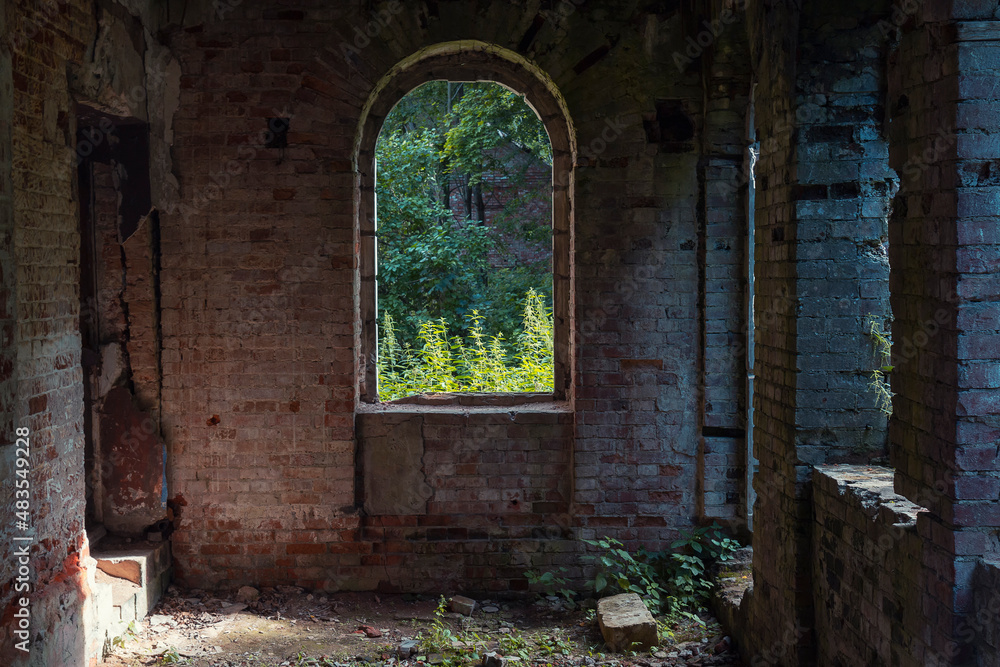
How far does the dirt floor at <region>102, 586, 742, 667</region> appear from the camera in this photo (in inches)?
171

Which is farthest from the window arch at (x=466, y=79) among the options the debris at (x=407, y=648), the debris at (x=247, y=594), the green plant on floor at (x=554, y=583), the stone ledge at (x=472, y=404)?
the debris at (x=407, y=648)

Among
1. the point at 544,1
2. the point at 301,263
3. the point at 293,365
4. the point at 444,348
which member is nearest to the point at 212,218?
the point at 301,263

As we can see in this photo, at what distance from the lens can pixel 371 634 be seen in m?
4.72

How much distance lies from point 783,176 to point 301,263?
303cm

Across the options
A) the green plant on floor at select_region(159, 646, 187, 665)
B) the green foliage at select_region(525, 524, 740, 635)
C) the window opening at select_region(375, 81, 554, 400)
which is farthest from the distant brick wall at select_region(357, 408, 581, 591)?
the window opening at select_region(375, 81, 554, 400)

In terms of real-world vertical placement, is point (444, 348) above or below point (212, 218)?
below

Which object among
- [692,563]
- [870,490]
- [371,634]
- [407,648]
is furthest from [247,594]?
[870,490]

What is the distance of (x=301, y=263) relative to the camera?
5203mm

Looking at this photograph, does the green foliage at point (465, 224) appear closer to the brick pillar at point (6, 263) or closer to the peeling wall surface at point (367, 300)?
the peeling wall surface at point (367, 300)

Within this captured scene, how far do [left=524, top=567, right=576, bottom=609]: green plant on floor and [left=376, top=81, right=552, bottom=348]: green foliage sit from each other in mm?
5320

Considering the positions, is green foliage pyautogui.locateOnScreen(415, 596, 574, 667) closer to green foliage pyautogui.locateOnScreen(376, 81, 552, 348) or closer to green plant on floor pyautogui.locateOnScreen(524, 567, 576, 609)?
green plant on floor pyautogui.locateOnScreen(524, 567, 576, 609)

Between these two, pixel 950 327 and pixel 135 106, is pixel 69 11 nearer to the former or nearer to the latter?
pixel 135 106

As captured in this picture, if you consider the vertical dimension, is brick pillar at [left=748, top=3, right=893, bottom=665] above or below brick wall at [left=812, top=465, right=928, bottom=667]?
above

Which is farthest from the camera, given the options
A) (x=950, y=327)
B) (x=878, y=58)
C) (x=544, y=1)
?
(x=544, y=1)
